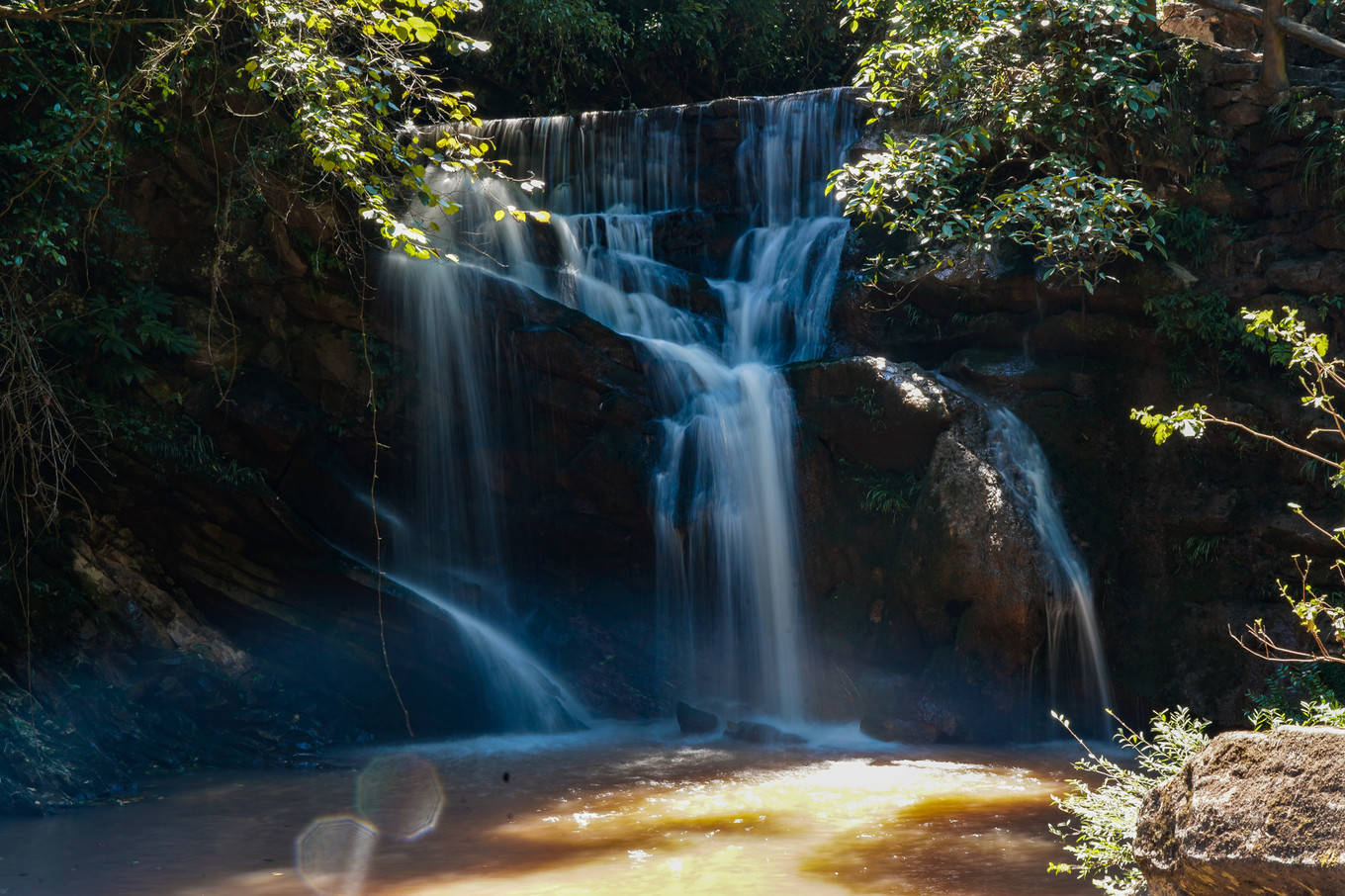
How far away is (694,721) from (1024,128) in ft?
20.5

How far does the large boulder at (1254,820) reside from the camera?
307 centimetres

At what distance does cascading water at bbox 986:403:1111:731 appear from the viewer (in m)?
9.65

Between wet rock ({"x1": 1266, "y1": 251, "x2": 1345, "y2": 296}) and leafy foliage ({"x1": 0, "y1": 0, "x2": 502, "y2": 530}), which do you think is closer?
leafy foliage ({"x1": 0, "y1": 0, "x2": 502, "y2": 530})

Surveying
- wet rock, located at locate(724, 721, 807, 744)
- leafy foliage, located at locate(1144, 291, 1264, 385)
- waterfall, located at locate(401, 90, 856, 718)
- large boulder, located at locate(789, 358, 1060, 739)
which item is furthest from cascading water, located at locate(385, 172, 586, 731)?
leafy foliage, located at locate(1144, 291, 1264, 385)

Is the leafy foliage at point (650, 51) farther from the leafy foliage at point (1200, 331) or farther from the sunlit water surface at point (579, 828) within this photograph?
the sunlit water surface at point (579, 828)

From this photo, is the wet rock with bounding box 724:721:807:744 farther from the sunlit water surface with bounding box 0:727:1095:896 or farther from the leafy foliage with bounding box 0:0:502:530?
the leafy foliage with bounding box 0:0:502:530

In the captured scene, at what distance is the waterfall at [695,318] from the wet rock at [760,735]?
0.94 m

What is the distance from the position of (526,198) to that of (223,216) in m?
4.81

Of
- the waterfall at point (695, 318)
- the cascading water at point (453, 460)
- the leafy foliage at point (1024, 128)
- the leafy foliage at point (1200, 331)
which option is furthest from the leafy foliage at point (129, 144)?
the leafy foliage at point (1200, 331)

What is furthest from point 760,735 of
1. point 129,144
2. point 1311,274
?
point 129,144

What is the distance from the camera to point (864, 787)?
Answer: 7668 mm

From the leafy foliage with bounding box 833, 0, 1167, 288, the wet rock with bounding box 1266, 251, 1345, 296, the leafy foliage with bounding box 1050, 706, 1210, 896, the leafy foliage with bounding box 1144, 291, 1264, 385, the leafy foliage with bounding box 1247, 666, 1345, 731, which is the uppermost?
the leafy foliage with bounding box 833, 0, 1167, 288

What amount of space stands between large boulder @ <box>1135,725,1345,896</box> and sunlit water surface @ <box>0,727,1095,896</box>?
1.84 meters

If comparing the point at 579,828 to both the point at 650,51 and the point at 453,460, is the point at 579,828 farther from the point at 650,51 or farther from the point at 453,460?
the point at 650,51
